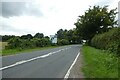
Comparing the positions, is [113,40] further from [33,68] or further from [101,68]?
[33,68]

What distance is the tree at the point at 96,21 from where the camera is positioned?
65875 millimetres

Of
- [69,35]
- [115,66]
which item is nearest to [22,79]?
[115,66]

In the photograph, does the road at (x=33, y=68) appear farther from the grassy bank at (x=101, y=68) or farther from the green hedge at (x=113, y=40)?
the green hedge at (x=113, y=40)

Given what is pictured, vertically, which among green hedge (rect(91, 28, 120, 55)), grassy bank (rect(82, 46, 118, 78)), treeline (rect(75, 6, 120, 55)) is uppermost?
treeline (rect(75, 6, 120, 55))

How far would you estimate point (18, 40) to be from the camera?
1810 inches

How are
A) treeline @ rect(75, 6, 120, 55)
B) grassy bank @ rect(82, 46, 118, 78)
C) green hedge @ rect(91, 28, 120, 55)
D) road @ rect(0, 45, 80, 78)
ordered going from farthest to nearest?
treeline @ rect(75, 6, 120, 55) < green hedge @ rect(91, 28, 120, 55) < grassy bank @ rect(82, 46, 118, 78) < road @ rect(0, 45, 80, 78)

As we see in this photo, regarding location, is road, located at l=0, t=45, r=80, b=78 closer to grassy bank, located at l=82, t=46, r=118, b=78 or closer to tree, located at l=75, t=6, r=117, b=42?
grassy bank, located at l=82, t=46, r=118, b=78

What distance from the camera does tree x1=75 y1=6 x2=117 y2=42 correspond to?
216ft

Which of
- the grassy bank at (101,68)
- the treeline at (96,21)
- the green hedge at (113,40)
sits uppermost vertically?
the treeline at (96,21)

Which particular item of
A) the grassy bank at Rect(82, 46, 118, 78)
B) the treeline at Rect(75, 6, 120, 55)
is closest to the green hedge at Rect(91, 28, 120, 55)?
the grassy bank at Rect(82, 46, 118, 78)

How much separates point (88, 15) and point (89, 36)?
6.85 meters

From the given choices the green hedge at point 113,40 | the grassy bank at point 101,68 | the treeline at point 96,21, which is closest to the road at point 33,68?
the grassy bank at point 101,68

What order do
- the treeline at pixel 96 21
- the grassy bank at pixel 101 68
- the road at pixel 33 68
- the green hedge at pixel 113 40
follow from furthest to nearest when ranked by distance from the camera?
the treeline at pixel 96 21, the green hedge at pixel 113 40, the grassy bank at pixel 101 68, the road at pixel 33 68

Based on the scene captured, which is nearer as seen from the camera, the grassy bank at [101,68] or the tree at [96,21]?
the grassy bank at [101,68]
